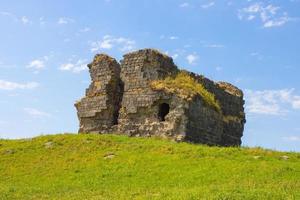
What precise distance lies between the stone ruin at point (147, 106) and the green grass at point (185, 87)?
24 cm

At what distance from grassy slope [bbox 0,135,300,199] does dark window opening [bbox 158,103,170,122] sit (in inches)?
138

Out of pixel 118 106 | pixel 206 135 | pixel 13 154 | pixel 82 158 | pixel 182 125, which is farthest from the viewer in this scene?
pixel 118 106

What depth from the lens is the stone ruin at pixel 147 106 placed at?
96.1ft

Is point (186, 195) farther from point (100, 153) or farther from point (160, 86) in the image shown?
point (160, 86)

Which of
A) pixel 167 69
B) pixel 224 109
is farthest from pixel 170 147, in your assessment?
pixel 224 109

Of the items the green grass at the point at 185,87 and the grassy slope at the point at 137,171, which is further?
the green grass at the point at 185,87

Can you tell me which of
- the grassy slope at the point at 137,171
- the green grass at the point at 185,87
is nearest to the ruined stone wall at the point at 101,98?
the green grass at the point at 185,87

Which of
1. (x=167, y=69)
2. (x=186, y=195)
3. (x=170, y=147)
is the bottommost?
(x=186, y=195)

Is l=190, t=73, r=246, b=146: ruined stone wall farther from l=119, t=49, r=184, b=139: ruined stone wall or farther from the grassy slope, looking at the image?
the grassy slope

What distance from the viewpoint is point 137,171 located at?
813 inches

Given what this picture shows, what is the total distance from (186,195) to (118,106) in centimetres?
1966

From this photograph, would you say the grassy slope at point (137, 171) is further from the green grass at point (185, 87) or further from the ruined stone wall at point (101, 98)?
the ruined stone wall at point (101, 98)

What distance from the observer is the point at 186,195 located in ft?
45.5

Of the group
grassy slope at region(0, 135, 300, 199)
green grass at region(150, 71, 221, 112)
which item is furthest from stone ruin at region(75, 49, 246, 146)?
grassy slope at region(0, 135, 300, 199)
